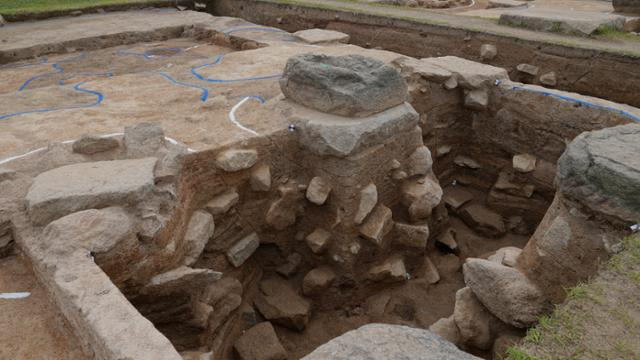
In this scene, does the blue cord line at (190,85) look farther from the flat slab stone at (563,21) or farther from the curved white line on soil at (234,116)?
the flat slab stone at (563,21)

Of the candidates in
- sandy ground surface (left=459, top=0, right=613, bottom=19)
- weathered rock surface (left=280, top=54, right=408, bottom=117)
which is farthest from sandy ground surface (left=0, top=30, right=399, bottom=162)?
sandy ground surface (left=459, top=0, right=613, bottom=19)

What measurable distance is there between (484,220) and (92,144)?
4.75 metres

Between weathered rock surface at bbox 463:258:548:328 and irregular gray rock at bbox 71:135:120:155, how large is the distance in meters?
3.16

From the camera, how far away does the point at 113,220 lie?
3.28m

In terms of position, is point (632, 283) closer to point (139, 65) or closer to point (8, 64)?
point (139, 65)

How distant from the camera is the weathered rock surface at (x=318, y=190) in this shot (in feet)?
15.4

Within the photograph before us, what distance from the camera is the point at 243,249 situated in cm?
466

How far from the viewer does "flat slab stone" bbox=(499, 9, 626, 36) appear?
791cm

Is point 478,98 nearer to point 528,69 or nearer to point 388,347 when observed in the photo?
point 528,69

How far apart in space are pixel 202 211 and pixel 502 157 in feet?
13.8

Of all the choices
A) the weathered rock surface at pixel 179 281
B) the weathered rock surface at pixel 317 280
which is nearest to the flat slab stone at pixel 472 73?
the weathered rock surface at pixel 317 280

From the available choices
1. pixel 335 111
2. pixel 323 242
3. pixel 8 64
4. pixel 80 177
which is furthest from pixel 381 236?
pixel 8 64

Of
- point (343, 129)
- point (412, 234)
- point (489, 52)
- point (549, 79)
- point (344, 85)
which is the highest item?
point (344, 85)

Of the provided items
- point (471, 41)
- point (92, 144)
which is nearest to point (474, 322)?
point (92, 144)
